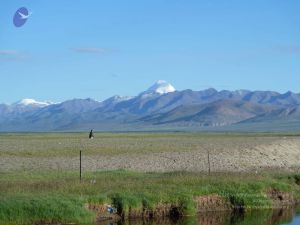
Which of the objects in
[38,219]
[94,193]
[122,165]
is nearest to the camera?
[38,219]

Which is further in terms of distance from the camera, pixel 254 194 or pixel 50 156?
pixel 50 156

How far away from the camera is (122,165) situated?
5369cm

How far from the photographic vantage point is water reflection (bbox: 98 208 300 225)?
3183 cm

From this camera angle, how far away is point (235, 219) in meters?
33.6

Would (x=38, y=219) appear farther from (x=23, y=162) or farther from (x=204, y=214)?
(x=23, y=162)

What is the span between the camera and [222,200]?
118ft

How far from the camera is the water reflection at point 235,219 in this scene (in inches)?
1253

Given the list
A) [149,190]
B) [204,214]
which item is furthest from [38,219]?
[204,214]

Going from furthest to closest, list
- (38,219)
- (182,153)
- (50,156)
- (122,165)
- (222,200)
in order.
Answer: (182,153), (50,156), (122,165), (222,200), (38,219)

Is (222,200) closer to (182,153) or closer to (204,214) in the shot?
(204,214)

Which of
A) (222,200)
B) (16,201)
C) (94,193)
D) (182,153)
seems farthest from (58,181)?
(182,153)

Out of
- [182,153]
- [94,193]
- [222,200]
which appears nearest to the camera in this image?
[94,193]

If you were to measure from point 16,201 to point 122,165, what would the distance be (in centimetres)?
2438

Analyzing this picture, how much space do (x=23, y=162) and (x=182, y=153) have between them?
1949 centimetres
